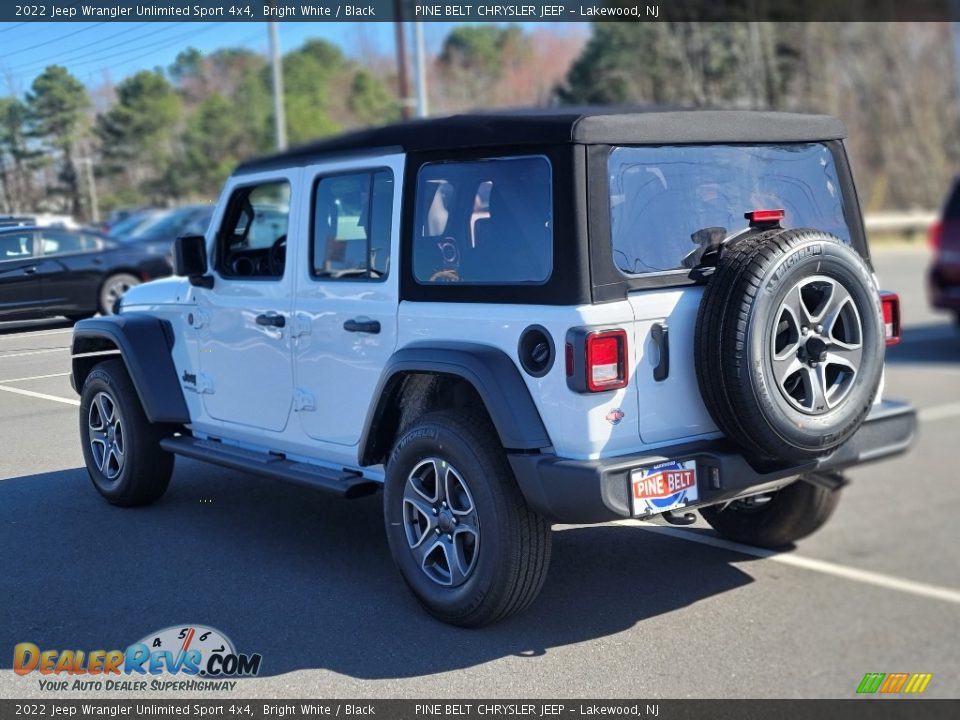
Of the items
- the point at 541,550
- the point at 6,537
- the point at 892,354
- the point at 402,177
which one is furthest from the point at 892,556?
the point at 892,354

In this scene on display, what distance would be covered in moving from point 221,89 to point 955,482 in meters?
5.97

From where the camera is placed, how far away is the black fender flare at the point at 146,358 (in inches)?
187

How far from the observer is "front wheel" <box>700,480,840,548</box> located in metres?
5.15

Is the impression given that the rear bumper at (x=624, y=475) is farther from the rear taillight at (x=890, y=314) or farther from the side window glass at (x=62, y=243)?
the side window glass at (x=62, y=243)

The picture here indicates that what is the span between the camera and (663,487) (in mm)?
3816

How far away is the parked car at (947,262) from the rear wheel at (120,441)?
999 centimetres

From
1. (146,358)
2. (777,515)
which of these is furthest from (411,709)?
(777,515)

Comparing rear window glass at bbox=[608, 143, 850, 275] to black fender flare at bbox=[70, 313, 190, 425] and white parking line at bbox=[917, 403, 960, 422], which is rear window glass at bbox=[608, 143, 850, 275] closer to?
black fender flare at bbox=[70, 313, 190, 425]

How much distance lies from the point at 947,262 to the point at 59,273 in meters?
11.0

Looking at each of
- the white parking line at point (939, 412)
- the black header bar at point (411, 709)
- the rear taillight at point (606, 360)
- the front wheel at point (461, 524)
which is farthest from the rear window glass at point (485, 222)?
the white parking line at point (939, 412)

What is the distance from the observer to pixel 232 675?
3.49 m

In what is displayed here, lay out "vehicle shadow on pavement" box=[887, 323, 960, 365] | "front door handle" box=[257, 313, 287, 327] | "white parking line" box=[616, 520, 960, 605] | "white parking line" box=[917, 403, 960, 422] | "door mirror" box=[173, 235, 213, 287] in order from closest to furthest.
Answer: "front door handle" box=[257, 313, 287, 327], "door mirror" box=[173, 235, 213, 287], "white parking line" box=[616, 520, 960, 605], "white parking line" box=[917, 403, 960, 422], "vehicle shadow on pavement" box=[887, 323, 960, 365]

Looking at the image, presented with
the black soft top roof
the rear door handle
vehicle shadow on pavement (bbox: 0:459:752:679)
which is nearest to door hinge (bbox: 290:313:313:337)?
the black soft top roof

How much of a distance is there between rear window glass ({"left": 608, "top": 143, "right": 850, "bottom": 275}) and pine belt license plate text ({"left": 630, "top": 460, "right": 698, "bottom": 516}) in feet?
2.34
